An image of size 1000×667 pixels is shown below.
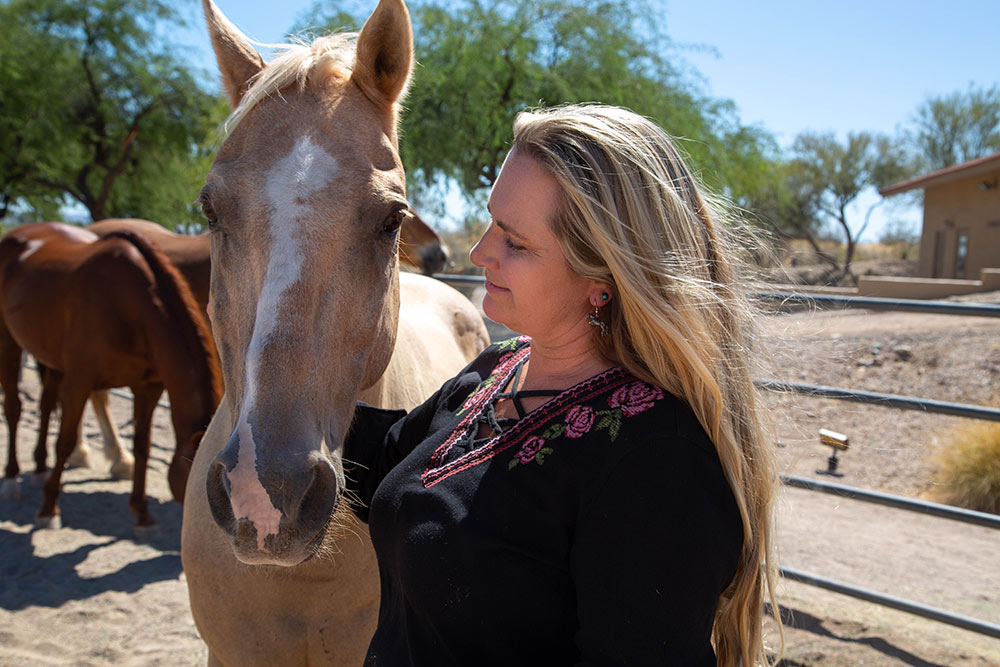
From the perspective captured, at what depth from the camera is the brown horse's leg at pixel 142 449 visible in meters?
4.94

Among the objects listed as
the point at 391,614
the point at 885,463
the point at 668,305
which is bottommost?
the point at 885,463

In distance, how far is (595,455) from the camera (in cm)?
109

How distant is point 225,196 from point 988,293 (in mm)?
17083

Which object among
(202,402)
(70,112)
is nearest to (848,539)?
(202,402)

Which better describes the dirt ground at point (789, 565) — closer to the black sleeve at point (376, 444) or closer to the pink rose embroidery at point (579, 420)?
the pink rose embroidery at point (579, 420)

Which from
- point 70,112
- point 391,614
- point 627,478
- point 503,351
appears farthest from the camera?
point 70,112

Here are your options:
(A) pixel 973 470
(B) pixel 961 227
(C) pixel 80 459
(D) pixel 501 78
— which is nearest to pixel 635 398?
(A) pixel 973 470

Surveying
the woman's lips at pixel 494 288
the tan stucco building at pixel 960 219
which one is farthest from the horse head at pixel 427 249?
the tan stucco building at pixel 960 219

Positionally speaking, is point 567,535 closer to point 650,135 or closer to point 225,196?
point 650,135

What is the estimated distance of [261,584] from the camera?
1745mm

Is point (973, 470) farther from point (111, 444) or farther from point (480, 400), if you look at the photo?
point (111, 444)

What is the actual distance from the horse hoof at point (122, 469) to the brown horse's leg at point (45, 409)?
52 cm

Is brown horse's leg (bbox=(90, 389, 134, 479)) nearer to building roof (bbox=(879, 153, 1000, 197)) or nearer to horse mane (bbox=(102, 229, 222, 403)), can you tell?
horse mane (bbox=(102, 229, 222, 403))

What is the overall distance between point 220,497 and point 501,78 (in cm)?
1035
